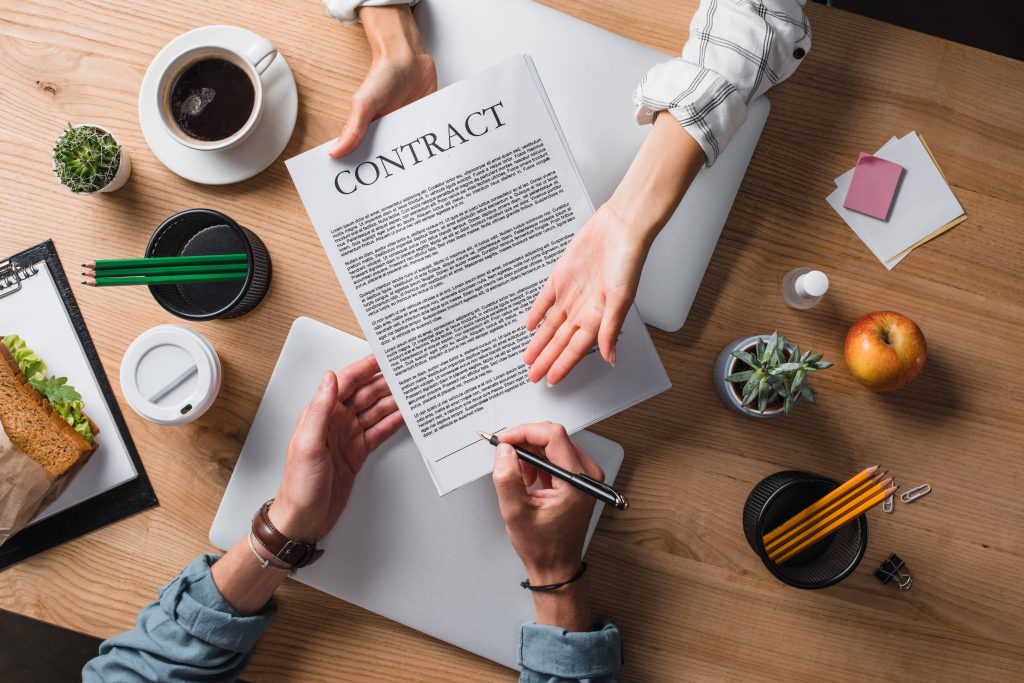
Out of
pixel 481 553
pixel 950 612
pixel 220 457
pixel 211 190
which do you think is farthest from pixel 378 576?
pixel 950 612

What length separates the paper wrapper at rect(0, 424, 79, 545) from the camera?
2.43ft

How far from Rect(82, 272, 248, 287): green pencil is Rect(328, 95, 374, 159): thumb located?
0.62 ft

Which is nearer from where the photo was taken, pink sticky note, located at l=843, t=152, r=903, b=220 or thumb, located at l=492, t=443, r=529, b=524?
thumb, located at l=492, t=443, r=529, b=524

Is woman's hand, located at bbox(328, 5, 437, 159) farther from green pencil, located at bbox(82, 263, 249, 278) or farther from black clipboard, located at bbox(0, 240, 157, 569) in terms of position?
black clipboard, located at bbox(0, 240, 157, 569)

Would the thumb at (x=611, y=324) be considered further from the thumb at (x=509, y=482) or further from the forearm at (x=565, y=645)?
the forearm at (x=565, y=645)

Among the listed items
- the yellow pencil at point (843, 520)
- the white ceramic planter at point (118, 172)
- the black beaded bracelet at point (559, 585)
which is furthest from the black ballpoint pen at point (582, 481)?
the white ceramic planter at point (118, 172)

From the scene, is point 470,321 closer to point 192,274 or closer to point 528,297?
point 528,297

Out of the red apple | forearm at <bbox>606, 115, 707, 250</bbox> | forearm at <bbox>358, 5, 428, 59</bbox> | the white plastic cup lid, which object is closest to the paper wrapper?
the white plastic cup lid

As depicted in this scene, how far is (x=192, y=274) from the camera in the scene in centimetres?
74

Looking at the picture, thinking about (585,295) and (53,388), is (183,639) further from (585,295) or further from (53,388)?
(585,295)

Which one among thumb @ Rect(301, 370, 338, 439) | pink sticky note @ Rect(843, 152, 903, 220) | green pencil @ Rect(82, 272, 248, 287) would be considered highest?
green pencil @ Rect(82, 272, 248, 287)

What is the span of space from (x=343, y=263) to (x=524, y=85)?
286mm

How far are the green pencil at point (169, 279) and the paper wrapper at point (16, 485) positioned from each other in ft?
0.71

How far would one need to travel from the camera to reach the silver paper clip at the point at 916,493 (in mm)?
807
